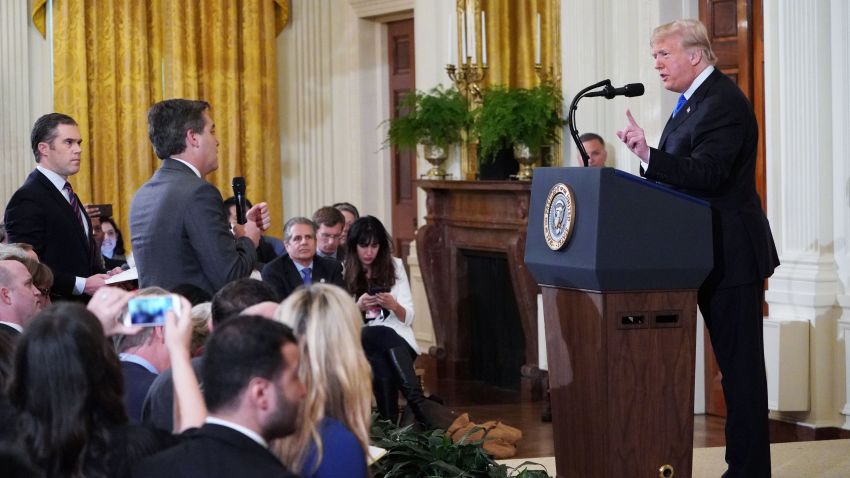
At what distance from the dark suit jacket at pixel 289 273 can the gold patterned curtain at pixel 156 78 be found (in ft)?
11.3

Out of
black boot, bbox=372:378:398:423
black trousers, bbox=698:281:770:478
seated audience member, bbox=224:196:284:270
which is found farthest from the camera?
seated audience member, bbox=224:196:284:270

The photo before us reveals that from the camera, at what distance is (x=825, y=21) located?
555 cm

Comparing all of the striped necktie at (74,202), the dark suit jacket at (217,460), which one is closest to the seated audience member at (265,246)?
the striped necktie at (74,202)

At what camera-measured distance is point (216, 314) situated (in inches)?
127

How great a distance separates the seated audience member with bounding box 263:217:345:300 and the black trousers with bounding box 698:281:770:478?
7.77ft

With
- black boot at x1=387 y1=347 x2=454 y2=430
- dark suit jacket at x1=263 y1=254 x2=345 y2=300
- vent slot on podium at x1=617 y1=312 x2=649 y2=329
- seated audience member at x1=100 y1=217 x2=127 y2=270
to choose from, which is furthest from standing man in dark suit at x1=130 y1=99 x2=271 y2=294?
seated audience member at x1=100 y1=217 x2=127 y2=270

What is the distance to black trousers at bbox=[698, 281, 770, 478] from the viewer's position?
3.87m

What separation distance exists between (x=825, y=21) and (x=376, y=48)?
4737 mm

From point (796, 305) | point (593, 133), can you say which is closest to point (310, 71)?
point (593, 133)

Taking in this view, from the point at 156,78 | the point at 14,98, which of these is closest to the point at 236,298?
the point at 14,98

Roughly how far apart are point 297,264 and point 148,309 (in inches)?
140

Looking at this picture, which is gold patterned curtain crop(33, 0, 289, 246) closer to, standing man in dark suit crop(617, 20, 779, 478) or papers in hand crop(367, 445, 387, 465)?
standing man in dark suit crop(617, 20, 779, 478)

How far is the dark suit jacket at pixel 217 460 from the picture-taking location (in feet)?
6.89

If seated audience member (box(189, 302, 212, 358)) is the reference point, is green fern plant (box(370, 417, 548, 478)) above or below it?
below
